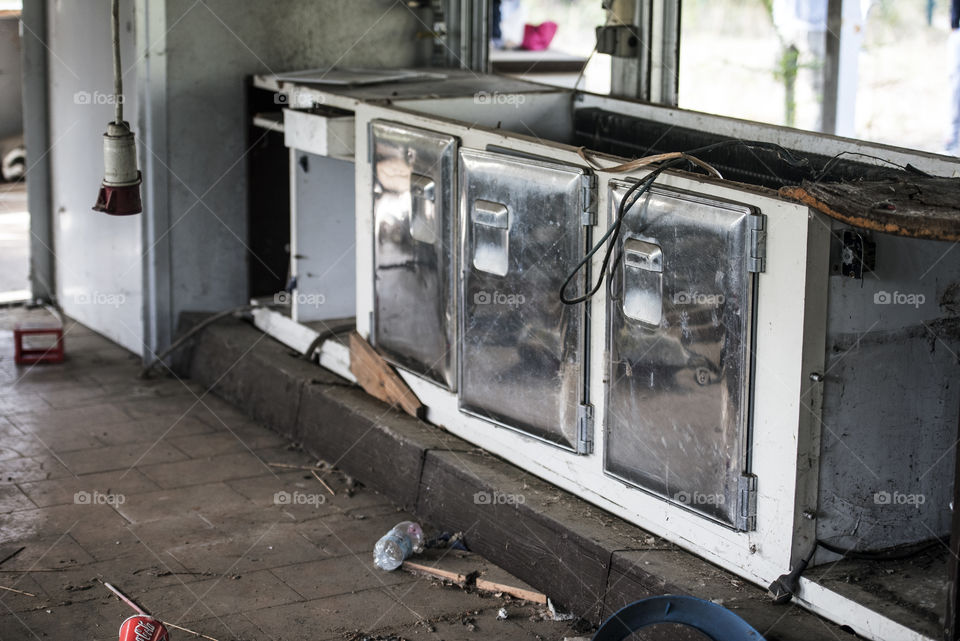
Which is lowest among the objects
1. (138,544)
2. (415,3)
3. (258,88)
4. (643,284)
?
(138,544)

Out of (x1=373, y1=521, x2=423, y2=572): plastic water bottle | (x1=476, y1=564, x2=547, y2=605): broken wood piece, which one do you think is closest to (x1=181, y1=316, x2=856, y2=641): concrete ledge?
(x1=476, y1=564, x2=547, y2=605): broken wood piece

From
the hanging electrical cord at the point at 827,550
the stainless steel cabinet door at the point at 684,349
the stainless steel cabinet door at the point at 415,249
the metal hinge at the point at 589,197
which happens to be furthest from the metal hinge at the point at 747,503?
the stainless steel cabinet door at the point at 415,249

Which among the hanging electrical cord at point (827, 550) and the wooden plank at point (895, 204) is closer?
the wooden plank at point (895, 204)

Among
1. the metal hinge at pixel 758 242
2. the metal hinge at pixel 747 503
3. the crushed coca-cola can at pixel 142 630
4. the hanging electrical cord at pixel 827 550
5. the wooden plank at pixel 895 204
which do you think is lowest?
the crushed coca-cola can at pixel 142 630

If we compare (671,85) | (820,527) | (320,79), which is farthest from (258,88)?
(820,527)

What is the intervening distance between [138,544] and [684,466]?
7.11 feet

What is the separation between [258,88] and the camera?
22.9 feet

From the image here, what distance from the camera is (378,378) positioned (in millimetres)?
5656

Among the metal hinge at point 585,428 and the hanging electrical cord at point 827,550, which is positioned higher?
the metal hinge at point 585,428

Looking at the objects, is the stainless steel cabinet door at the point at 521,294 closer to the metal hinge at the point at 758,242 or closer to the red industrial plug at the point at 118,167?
the metal hinge at the point at 758,242

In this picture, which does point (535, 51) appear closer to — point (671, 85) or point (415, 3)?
point (415, 3)

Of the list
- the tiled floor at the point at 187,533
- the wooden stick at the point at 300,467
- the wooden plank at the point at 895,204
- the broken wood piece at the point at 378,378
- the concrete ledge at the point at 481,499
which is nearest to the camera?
the wooden plank at the point at 895,204

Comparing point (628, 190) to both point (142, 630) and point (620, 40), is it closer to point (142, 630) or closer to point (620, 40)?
point (142, 630)

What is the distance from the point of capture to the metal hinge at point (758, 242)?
11.8ft
